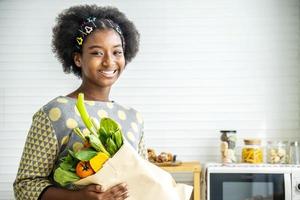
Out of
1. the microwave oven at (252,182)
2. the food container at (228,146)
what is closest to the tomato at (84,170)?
the microwave oven at (252,182)

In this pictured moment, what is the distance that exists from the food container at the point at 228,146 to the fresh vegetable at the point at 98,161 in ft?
7.87

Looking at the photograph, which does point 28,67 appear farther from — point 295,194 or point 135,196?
point 135,196

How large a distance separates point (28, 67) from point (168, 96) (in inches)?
43.7

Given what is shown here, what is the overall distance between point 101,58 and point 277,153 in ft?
7.70

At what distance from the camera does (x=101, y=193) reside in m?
1.06

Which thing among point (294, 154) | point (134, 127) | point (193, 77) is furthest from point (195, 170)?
point (134, 127)

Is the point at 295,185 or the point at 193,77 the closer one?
the point at 295,185

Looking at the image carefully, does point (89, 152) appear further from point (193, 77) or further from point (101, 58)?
point (193, 77)

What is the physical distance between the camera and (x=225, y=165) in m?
3.25

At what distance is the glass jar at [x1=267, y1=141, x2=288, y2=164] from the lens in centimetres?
339

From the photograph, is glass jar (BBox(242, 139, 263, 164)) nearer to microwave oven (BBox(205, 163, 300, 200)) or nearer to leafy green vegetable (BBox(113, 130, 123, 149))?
microwave oven (BBox(205, 163, 300, 200))

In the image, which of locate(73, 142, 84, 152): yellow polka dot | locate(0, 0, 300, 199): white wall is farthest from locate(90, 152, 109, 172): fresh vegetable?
locate(0, 0, 300, 199): white wall

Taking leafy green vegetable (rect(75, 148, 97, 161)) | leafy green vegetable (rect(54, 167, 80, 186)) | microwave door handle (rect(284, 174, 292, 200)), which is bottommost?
microwave door handle (rect(284, 174, 292, 200))

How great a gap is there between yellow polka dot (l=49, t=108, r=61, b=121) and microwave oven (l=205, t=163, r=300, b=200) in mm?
2013
